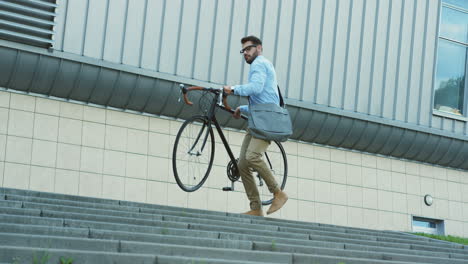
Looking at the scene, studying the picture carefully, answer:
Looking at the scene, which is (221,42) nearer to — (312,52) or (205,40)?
(205,40)

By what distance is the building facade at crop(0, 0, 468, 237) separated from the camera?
36.2 feet

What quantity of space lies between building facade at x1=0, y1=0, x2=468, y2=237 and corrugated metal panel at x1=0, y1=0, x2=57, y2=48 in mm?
20

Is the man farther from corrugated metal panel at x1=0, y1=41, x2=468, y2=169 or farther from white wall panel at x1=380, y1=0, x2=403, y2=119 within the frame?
white wall panel at x1=380, y1=0, x2=403, y2=119

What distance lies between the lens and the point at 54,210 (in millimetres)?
6648

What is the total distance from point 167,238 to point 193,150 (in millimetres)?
2395

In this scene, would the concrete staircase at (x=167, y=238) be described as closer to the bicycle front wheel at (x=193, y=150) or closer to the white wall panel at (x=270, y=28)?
the bicycle front wheel at (x=193, y=150)

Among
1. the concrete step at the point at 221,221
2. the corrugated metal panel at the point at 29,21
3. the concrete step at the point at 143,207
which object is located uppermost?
the corrugated metal panel at the point at 29,21

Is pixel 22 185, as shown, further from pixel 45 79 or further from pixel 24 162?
pixel 45 79

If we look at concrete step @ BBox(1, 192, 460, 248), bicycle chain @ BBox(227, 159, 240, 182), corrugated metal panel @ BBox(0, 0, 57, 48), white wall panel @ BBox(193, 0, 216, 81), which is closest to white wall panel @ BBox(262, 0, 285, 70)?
white wall panel @ BBox(193, 0, 216, 81)

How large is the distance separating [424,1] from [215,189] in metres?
5.51

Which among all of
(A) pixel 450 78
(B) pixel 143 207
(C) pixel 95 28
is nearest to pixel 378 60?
(A) pixel 450 78

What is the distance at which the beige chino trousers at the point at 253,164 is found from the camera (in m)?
8.34

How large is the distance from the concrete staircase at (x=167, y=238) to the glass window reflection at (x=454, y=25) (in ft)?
23.7

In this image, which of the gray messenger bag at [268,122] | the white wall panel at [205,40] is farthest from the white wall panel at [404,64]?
the gray messenger bag at [268,122]
